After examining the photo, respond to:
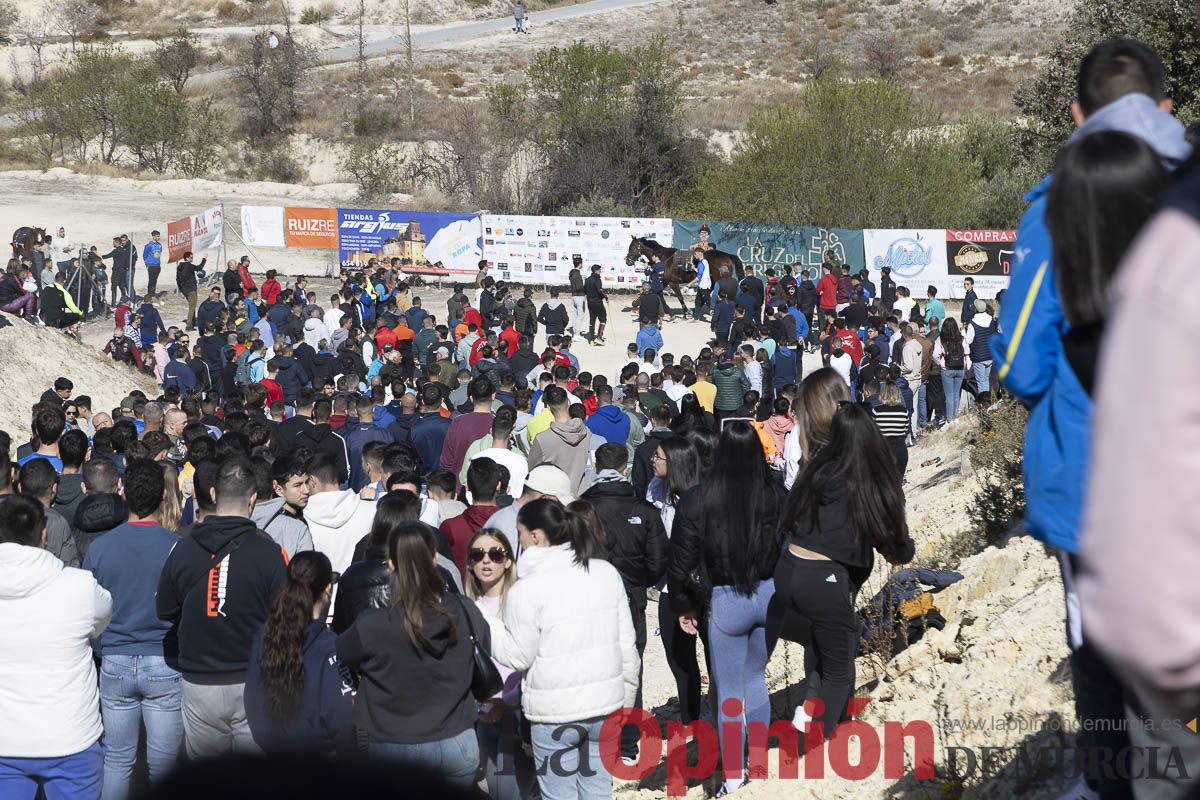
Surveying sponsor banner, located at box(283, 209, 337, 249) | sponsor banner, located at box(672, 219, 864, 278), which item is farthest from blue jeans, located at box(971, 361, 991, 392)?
sponsor banner, located at box(283, 209, 337, 249)

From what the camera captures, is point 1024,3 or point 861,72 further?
point 1024,3

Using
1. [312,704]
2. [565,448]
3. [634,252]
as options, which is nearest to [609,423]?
[565,448]

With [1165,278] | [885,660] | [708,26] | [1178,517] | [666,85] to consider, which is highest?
[708,26]

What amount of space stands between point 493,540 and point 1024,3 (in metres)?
76.9

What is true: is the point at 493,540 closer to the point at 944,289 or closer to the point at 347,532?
the point at 347,532

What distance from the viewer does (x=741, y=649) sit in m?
6.38

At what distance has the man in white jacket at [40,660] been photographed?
547 centimetres

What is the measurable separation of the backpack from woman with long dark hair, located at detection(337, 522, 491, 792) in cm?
1291

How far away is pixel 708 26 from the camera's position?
75.1 m

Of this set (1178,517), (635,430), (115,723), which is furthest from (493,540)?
(635,430)

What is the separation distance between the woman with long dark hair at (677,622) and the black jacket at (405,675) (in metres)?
2.03

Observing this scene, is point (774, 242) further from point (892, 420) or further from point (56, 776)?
point (56, 776)

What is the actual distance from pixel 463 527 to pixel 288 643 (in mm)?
2224

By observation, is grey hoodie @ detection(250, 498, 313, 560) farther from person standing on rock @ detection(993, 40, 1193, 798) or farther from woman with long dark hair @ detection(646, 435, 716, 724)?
person standing on rock @ detection(993, 40, 1193, 798)
